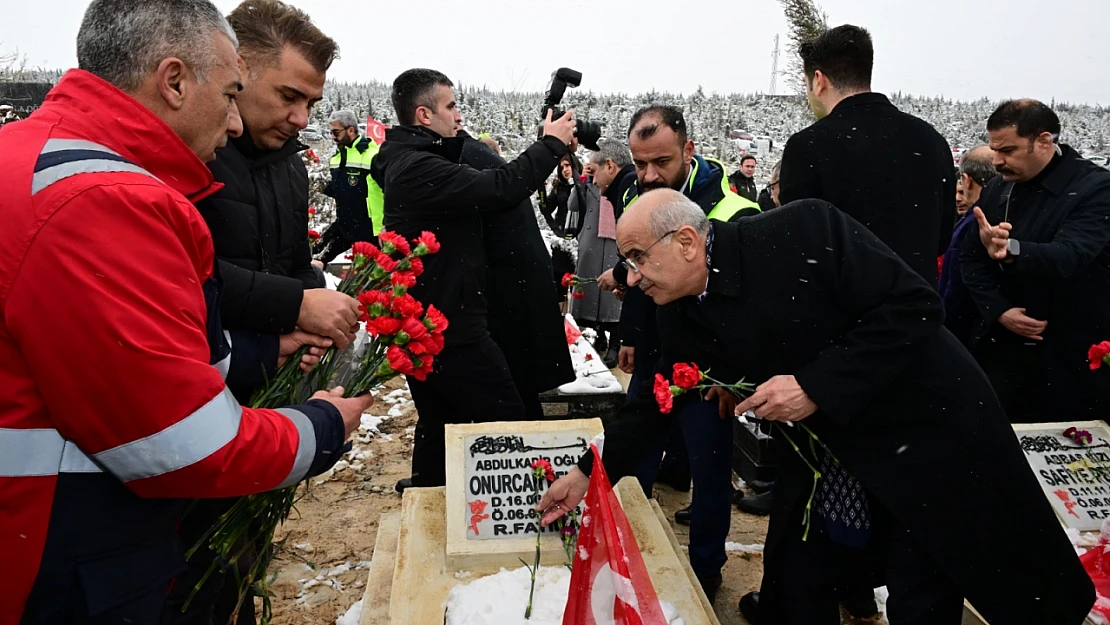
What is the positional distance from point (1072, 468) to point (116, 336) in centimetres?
353

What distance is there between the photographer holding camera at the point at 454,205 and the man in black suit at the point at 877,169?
117 cm

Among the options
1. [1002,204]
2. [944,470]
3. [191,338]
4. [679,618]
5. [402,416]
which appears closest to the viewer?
[191,338]

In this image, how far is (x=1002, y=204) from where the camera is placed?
12.4ft

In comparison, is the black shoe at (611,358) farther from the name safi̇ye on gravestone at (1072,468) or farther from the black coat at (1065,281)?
the name safi̇ye on gravestone at (1072,468)

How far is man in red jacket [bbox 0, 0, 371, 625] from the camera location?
1.14 m

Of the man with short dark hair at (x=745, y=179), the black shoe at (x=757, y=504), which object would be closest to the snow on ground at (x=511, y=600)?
the black shoe at (x=757, y=504)

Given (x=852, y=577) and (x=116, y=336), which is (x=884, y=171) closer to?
(x=852, y=577)

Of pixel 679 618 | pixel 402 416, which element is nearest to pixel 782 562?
pixel 679 618

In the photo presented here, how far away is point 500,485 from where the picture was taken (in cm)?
288

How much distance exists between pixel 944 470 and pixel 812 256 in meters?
0.70

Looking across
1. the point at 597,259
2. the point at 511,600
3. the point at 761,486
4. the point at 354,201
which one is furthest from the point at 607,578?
the point at 354,201

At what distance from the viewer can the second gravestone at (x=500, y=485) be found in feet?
8.47

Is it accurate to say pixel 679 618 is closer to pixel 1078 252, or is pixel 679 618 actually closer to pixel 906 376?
pixel 906 376

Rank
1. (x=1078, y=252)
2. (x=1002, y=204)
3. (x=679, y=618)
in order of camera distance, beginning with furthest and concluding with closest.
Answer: (x=1002, y=204), (x=1078, y=252), (x=679, y=618)
